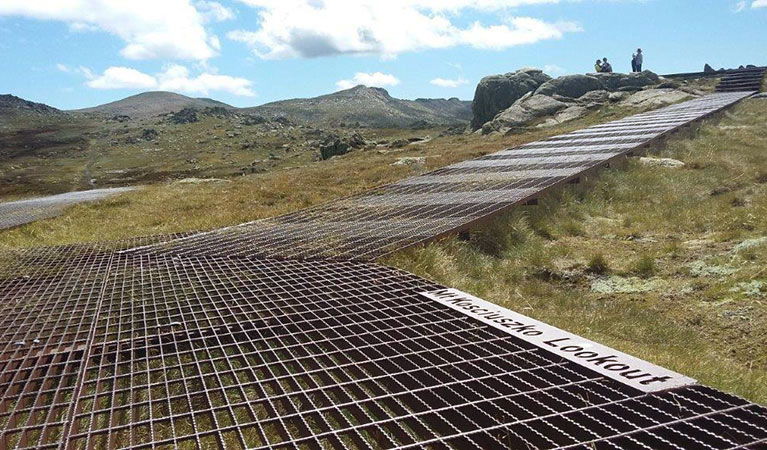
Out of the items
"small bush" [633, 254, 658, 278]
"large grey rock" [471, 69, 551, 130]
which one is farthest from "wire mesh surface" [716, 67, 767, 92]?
"small bush" [633, 254, 658, 278]

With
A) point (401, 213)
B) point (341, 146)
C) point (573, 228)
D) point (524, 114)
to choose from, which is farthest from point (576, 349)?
point (341, 146)

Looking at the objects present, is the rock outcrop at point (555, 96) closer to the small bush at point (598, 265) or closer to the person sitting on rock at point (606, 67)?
the person sitting on rock at point (606, 67)

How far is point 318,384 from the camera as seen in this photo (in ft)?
13.2

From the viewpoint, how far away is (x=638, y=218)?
35.7 feet

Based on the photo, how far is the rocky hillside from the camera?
45519mm

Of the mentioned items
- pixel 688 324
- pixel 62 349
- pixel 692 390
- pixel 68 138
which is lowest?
pixel 688 324

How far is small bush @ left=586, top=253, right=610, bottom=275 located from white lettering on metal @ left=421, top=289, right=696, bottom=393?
3.16m

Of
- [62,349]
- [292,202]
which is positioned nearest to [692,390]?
[62,349]

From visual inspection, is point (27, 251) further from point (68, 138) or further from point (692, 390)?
point (68, 138)

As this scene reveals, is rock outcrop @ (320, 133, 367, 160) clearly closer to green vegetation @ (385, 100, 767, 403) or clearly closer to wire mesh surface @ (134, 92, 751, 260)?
wire mesh surface @ (134, 92, 751, 260)

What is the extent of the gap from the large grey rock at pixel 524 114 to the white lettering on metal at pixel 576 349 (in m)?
43.1

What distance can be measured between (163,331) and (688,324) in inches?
216

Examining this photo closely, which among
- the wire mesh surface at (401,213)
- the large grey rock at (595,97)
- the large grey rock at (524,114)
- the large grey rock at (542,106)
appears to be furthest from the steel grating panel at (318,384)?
the large grey rock at (595,97)

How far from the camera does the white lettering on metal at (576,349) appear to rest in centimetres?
370
